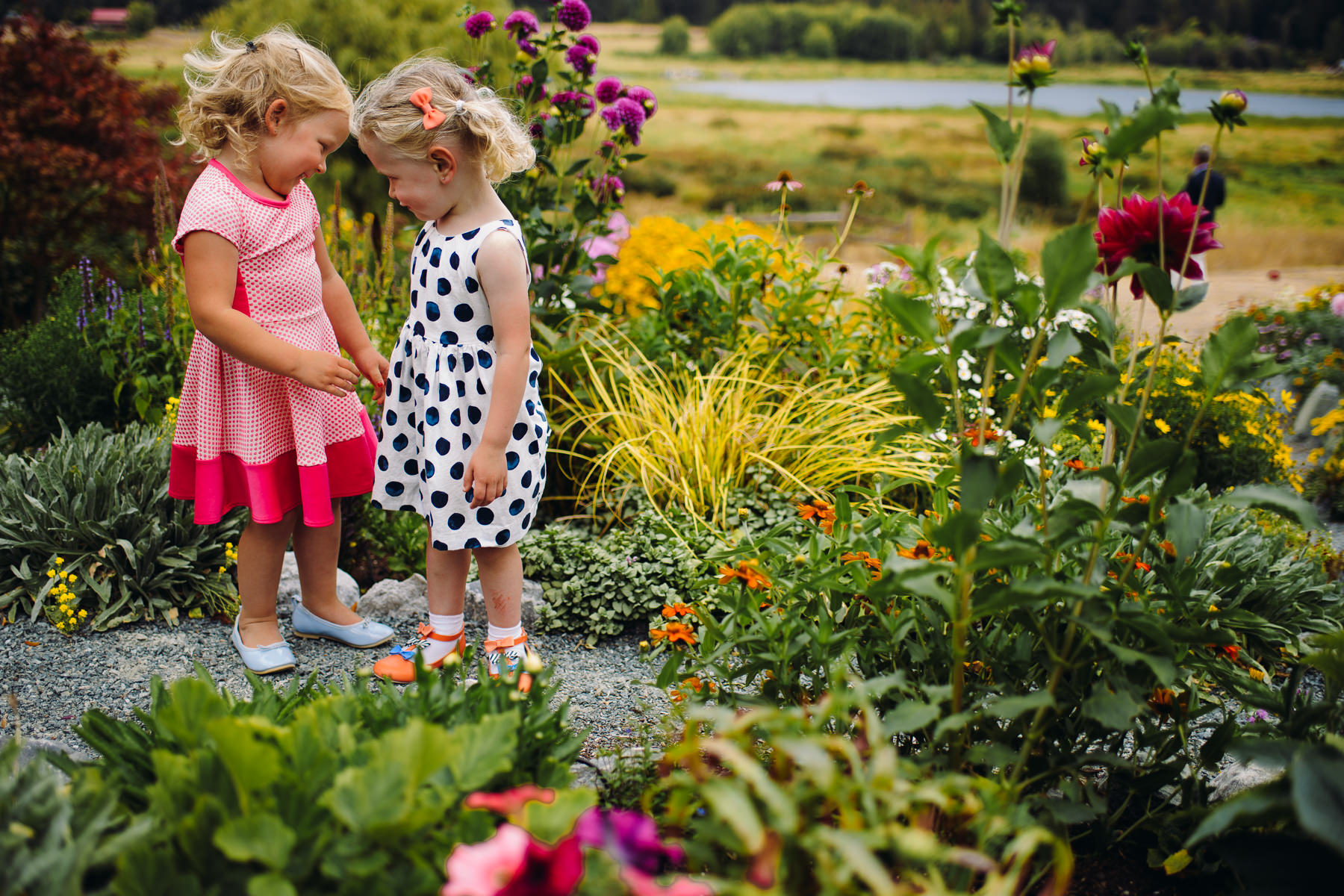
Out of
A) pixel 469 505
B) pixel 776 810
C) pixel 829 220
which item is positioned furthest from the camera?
pixel 829 220

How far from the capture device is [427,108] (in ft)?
5.66

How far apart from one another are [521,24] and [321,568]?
6.16ft

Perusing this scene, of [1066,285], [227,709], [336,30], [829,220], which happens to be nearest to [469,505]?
[227,709]

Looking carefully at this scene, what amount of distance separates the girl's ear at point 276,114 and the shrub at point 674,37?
40.9 feet

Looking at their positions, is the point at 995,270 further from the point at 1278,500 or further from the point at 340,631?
the point at 340,631

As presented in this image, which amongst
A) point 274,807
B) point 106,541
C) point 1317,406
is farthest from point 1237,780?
point 1317,406

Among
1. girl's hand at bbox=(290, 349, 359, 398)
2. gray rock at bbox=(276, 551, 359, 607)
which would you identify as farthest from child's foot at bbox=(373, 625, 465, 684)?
girl's hand at bbox=(290, 349, 359, 398)

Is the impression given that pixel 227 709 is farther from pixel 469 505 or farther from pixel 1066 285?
pixel 1066 285

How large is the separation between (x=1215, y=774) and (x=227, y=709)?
188 cm

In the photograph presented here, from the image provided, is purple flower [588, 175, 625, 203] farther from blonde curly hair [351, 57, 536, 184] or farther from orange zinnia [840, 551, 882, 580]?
orange zinnia [840, 551, 882, 580]

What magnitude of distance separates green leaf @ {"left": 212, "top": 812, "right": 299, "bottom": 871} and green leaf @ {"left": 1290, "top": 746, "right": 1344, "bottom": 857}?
108 centimetres

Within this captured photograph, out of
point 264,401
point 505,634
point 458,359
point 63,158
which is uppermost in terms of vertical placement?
point 63,158

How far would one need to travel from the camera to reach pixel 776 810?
0.79 m

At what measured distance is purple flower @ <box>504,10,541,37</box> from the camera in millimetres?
2787
